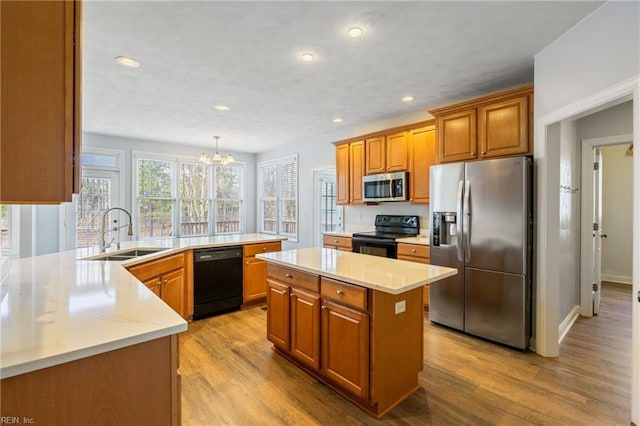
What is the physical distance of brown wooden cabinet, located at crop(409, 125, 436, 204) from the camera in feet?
12.6

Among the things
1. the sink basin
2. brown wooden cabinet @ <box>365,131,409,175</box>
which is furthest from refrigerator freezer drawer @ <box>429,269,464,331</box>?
the sink basin

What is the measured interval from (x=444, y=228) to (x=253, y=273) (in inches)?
94.3

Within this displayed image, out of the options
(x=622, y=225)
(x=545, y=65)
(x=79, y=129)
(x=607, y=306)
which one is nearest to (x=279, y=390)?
(x=79, y=129)

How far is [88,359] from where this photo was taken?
968mm

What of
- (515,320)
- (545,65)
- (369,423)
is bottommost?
(369,423)

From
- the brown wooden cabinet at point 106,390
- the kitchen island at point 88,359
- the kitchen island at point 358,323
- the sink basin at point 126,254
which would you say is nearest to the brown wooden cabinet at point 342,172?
the kitchen island at point 358,323

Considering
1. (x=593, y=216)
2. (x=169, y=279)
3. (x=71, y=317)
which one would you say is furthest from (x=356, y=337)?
(x=593, y=216)

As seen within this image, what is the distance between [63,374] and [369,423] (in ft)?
5.31

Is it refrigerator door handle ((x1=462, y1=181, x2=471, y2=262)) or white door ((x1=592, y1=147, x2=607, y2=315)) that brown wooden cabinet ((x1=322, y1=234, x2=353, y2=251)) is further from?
white door ((x1=592, y1=147, x2=607, y2=315))

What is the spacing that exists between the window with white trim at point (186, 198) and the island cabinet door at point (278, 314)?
4.28 m

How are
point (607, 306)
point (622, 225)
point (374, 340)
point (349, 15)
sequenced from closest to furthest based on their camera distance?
point (374, 340)
point (349, 15)
point (607, 306)
point (622, 225)

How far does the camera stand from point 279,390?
218cm

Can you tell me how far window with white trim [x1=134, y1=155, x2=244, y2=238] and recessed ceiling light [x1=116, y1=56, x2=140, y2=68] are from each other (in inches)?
131

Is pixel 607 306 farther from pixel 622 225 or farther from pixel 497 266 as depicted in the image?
pixel 497 266
